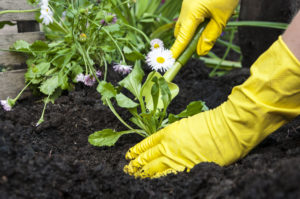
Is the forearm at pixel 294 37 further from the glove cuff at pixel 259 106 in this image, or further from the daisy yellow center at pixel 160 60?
the daisy yellow center at pixel 160 60

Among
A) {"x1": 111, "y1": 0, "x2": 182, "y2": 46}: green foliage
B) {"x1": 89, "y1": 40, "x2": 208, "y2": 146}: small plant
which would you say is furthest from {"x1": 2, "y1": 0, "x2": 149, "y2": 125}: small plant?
{"x1": 111, "y1": 0, "x2": 182, "y2": 46}: green foliage

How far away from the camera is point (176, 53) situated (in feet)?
4.27

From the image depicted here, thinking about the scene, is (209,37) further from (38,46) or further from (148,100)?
(38,46)

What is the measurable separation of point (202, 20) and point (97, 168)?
863mm

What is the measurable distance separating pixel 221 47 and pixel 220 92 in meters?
1.56

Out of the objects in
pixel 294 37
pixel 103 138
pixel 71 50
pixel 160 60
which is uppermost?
pixel 294 37

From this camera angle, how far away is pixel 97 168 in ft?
2.80

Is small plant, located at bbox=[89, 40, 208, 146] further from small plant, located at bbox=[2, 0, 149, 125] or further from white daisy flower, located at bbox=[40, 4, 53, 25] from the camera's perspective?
white daisy flower, located at bbox=[40, 4, 53, 25]

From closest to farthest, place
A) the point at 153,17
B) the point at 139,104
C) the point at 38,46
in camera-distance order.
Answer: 1. the point at 139,104
2. the point at 38,46
3. the point at 153,17

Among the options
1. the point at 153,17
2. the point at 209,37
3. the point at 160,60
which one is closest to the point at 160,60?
the point at 160,60

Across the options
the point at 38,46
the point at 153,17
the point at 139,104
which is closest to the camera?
the point at 139,104

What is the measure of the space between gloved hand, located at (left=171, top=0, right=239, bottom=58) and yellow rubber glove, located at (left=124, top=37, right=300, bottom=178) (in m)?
0.43

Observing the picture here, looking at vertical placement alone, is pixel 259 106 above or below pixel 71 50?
above

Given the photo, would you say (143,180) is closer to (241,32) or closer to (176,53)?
(176,53)
